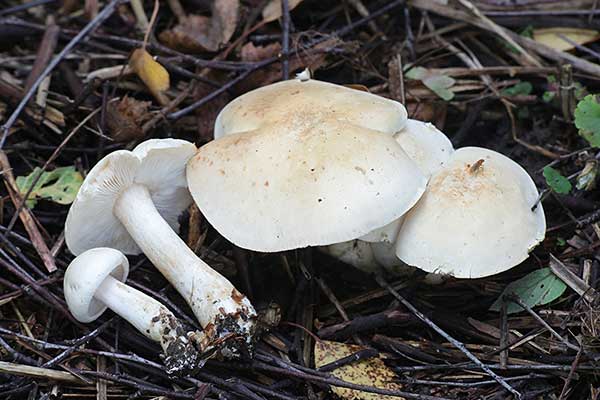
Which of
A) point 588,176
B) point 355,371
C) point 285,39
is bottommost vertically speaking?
point 355,371

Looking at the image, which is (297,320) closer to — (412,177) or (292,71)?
(412,177)

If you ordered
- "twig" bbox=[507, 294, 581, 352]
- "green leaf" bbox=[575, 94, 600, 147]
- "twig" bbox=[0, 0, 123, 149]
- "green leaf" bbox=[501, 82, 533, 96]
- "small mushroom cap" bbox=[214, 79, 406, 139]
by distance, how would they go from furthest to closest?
"green leaf" bbox=[501, 82, 533, 96] < "twig" bbox=[0, 0, 123, 149] < "green leaf" bbox=[575, 94, 600, 147] < "small mushroom cap" bbox=[214, 79, 406, 139] < "twig" bbox=[507, 294, 581, 352]

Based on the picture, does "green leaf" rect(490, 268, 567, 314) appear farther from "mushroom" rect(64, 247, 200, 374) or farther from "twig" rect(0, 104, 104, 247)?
"twig" rect(0, 104, 104, 247)

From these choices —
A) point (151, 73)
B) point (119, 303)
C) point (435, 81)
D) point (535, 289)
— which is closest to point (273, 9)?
point (151, 73)

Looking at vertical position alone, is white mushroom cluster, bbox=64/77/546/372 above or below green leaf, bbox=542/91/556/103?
above

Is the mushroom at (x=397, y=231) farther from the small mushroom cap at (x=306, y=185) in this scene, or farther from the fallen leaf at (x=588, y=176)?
the fallen leaf at (x=588, y=176)

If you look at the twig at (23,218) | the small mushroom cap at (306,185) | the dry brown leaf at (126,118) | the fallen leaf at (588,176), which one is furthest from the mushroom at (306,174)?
the fallen leaf at (588,176)

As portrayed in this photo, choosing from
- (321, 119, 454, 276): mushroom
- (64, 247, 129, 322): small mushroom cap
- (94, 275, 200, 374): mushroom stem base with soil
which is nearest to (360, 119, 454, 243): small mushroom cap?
(321, 119, 454, 276): mushroom

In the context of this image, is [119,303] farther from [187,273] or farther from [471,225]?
[471,225]
